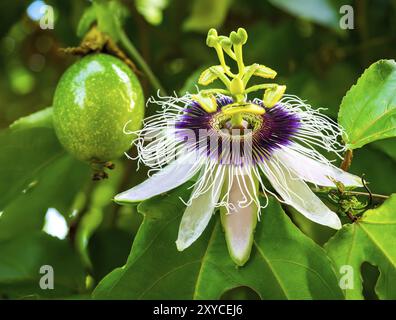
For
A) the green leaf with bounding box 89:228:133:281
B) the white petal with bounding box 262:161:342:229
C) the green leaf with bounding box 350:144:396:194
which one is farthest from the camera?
the green leaf with bounding box 89:228:133:281

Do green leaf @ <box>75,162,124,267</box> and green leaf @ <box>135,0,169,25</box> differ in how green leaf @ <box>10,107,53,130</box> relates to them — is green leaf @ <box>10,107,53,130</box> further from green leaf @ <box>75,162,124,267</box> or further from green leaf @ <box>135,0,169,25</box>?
green leaf @ <box>135,0,169,25</box>

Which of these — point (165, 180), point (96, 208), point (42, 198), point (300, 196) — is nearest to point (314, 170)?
point (300, 196)

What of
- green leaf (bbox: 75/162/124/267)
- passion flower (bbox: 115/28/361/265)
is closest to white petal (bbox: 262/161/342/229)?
passion flower (bbox: 115/28/361/265)

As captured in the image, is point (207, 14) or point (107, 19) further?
point (207, 14)

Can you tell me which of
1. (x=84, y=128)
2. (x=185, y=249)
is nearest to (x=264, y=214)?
(x=185, y=249)

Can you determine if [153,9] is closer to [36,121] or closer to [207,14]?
[207,14]

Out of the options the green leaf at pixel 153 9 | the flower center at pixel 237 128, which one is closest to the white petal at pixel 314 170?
the flower center at pixel 237 128
